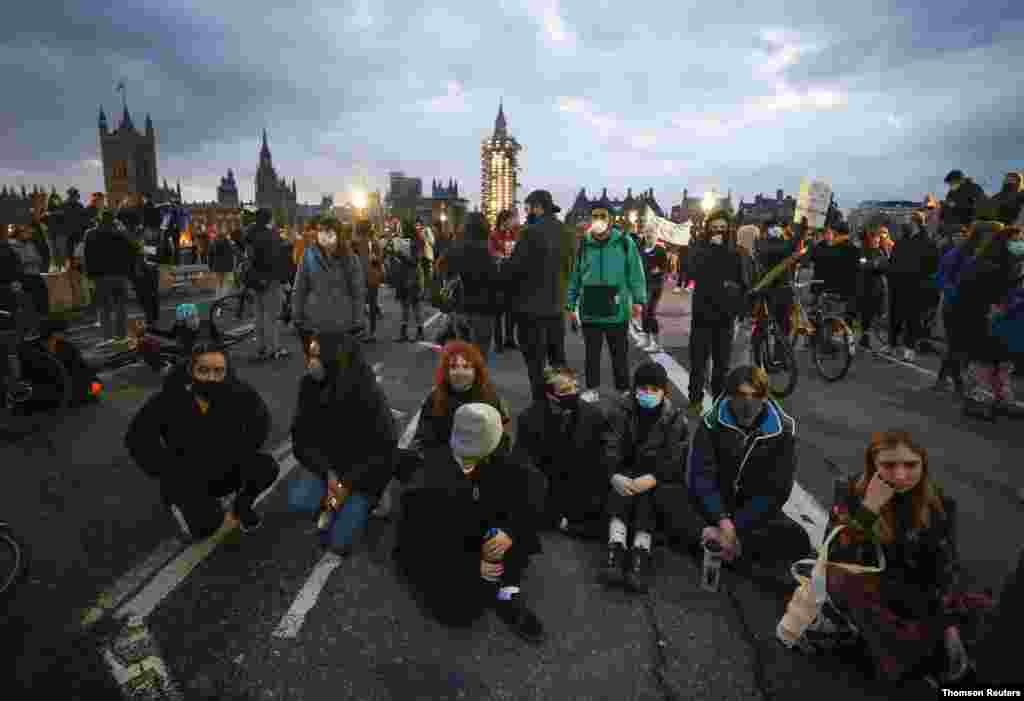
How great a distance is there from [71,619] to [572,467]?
3014mm

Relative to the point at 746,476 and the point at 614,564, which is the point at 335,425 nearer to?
the point at 614,564

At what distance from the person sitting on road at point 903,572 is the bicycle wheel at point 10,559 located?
435 centimetres

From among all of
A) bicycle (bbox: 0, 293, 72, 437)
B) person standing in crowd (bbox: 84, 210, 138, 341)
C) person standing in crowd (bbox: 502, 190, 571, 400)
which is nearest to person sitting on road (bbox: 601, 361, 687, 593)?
person standing in crowd (bbox: 502, 190, 571, 400)

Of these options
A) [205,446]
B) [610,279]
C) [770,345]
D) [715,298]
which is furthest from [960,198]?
[205,446]

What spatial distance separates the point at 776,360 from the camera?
7.69m

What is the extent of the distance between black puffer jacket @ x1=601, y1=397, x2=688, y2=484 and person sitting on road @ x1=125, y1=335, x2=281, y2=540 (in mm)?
2462

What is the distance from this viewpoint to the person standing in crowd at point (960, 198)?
11.3 meters

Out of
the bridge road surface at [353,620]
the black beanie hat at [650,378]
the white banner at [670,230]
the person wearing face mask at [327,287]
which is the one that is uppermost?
the white banner at [670,230]

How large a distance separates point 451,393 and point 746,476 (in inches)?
81.7

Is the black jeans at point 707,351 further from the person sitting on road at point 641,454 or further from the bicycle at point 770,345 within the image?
the person sitting on road at point 641,454

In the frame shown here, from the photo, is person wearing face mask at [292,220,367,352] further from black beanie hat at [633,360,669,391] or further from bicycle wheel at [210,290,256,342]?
black beanie hat at [633,360,669,391]

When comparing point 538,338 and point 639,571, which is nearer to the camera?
point 639,571

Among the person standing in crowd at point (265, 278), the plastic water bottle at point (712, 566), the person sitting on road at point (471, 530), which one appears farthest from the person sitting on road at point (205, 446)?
the person standing in crowd at point (265, 278)

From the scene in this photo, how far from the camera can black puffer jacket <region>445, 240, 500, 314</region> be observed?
676cm
